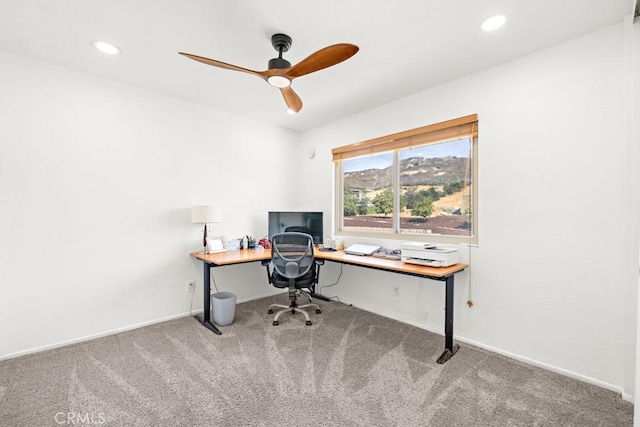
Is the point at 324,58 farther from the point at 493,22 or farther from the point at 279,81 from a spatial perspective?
the point at 493,22

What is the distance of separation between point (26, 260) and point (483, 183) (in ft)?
13.3

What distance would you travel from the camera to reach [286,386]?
6.61 ft

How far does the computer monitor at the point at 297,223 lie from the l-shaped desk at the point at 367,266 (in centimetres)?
32

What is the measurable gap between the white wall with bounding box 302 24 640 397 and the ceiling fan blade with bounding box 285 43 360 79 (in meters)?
1.51

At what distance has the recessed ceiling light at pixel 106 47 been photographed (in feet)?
7.31

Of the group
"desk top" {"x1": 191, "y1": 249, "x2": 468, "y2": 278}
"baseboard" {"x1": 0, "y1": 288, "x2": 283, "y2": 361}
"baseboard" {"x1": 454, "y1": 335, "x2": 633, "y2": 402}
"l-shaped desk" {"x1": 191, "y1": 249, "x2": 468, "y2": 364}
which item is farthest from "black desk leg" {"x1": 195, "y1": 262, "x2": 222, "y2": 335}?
"baseboard" {"x1": 454, "y1": 335, "x2": 633, "y2": 402}

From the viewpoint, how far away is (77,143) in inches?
105

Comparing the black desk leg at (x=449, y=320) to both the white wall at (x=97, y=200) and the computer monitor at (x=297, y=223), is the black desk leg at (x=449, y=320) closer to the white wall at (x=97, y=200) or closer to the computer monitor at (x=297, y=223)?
the computer monitor at (x=297, y=223)

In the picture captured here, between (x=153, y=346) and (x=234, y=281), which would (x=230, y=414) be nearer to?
(x=153, y=346)

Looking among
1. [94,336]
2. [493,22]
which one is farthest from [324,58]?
[94,336]

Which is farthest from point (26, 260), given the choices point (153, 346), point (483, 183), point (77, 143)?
point (483, 183)

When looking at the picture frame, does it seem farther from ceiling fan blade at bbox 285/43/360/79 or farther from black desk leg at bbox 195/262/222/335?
ceiling fan blade at bbox 285/43/360/79

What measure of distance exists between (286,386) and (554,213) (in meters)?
2.39

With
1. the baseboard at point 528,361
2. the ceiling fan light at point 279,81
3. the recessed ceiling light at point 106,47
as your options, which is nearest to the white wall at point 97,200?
the recessed ceiling light at point 106,47
